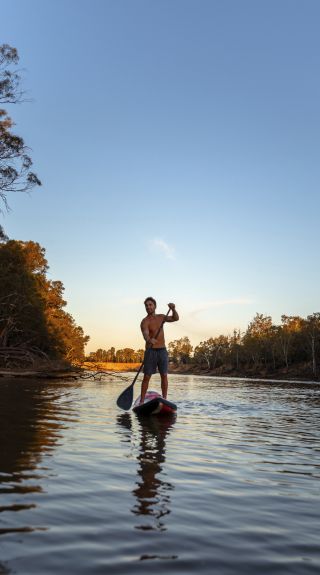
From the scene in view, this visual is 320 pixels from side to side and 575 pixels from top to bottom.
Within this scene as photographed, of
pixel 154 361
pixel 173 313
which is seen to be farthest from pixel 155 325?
pixel 154 361

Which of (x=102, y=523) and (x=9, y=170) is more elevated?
(x=9, y=170)

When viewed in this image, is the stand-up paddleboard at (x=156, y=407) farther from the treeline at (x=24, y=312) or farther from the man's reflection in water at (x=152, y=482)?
the treeline at (x=24, y=312)

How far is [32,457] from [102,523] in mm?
2043

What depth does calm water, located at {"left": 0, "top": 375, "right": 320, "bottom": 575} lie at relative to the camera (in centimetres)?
232

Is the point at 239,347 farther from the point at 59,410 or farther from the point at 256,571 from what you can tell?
the point at 256,571

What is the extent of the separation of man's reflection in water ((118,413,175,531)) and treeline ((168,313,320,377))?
7667cm

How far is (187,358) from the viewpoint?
18075 cm

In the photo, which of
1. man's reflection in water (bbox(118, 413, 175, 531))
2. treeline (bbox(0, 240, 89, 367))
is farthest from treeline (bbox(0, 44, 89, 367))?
man's reflection in water (bbox(118, 413, 175, 531))

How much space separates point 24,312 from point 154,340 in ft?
106

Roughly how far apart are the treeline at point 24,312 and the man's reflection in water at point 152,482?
26.9 metres

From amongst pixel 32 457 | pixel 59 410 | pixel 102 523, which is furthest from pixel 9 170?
pixel 102 523

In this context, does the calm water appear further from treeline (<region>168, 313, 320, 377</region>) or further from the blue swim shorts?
treeline (<region>168, 313, 320, 377</region>)

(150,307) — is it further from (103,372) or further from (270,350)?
(270,350)

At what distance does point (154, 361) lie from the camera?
1083 cm
